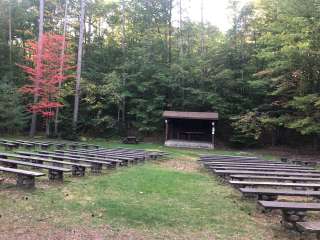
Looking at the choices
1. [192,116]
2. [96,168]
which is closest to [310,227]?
[96,168]

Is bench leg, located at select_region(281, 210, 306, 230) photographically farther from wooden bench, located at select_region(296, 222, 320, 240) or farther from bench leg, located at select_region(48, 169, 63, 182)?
bench leg, located at select_region(48, 169, 63, 182)

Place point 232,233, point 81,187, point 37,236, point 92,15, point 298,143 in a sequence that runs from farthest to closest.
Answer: point 92,15, point 298,143, point 81,187, point 232,233, point 37,236

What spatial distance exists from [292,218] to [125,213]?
2595mm

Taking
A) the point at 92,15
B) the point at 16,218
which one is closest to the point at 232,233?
the point at 16,218

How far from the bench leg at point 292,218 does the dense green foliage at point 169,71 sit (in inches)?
739

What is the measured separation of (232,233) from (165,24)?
31.4m

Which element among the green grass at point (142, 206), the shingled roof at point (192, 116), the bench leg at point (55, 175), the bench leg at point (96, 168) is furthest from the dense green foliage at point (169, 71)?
the bench leg at point (55, 175)

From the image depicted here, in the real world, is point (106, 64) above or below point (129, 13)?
below

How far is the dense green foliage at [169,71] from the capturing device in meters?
26.7

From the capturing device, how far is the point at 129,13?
115ft

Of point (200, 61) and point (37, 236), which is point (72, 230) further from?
point (200, 61)

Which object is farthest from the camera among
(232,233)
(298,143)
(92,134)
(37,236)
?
(92,134)

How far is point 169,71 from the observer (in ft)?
97.8

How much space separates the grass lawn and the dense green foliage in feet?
57.3
